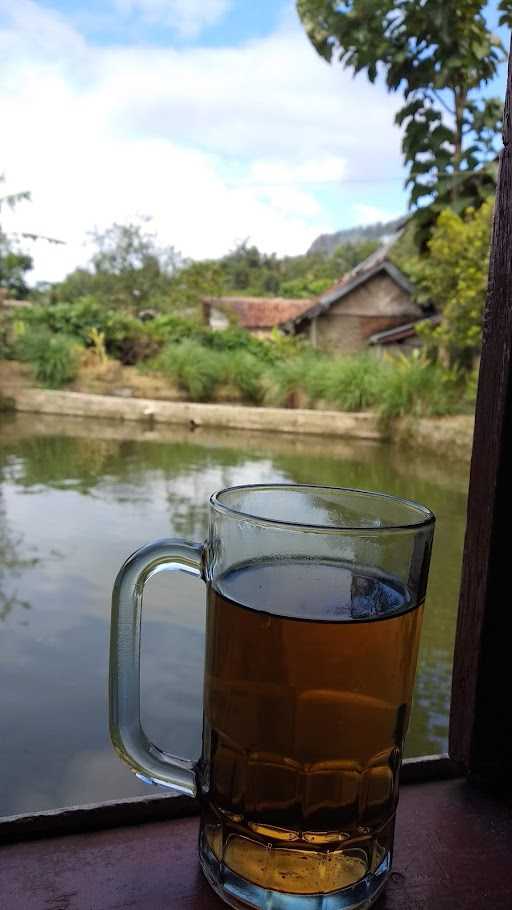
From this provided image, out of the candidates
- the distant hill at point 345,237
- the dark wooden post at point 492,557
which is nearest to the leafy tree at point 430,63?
the dark wooden post at point 492,557

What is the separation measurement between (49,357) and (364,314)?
7214mm

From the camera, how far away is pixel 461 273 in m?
8.55

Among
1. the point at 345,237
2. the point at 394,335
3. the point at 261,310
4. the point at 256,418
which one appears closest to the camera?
the point at 256,418

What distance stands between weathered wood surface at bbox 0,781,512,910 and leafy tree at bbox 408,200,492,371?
26.8 feet

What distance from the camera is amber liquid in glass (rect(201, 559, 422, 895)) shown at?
33cm

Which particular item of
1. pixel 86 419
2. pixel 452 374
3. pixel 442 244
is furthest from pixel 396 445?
pixel 86 419

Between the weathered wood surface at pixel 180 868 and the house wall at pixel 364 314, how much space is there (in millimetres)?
14846

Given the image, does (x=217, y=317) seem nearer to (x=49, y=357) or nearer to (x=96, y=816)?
(x=49, y=357)

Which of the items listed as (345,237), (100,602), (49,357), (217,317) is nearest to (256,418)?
(49,357)

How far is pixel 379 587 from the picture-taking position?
34cm

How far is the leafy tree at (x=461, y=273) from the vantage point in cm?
830

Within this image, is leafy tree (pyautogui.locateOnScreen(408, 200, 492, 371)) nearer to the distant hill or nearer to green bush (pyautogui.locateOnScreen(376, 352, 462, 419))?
green bush (pyautogui.locateOnScreen(376, 352, 462, 419))

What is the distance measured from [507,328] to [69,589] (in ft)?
8.95

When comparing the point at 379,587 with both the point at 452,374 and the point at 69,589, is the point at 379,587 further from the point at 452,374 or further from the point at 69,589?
the point at 452,374
